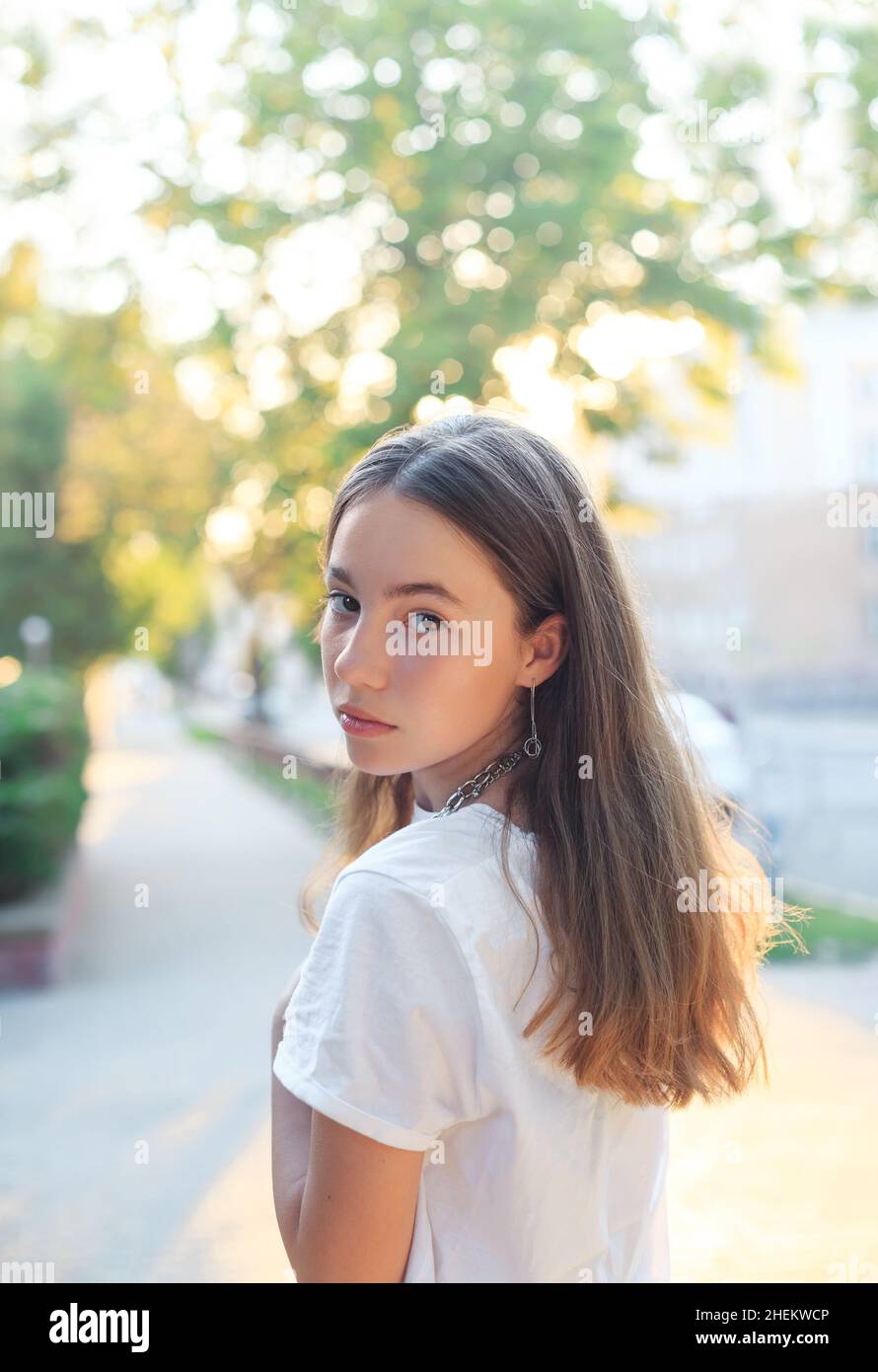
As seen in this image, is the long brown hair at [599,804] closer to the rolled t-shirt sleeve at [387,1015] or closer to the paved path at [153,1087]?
the rolled t-shirt sleeve at [387,1015]

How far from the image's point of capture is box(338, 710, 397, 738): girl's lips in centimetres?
138

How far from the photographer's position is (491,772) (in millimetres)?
1431

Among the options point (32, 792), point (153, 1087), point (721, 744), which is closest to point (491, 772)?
point (153, 1087)

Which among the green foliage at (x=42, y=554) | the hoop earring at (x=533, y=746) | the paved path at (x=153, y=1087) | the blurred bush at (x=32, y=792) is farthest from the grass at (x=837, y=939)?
the green foliage at (x=42, y=554)

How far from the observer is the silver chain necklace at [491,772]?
1.41 metres

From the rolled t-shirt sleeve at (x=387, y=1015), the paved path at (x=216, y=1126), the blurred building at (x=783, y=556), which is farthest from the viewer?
the blurred building at (x=783, y=556)

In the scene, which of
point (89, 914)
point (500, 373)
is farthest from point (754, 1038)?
point (89, 914)

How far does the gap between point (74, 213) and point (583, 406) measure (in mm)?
4342

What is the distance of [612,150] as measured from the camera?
8.20 m

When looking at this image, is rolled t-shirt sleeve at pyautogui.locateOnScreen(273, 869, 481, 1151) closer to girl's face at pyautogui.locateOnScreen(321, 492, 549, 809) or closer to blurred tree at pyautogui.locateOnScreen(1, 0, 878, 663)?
girl's face at pyautogui.locateOnScreen(321, 492, 549, 809)

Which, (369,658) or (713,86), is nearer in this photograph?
(369,658)

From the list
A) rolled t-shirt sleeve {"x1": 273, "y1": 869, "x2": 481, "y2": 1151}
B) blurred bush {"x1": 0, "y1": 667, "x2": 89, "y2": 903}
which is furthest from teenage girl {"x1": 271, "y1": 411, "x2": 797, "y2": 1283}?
blurred bush {"x1": 0, "y1": 667, "x2": 89, "y2": 903}

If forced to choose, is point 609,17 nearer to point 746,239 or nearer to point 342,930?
point 746,239

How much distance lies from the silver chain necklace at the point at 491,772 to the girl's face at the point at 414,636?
5 cm
